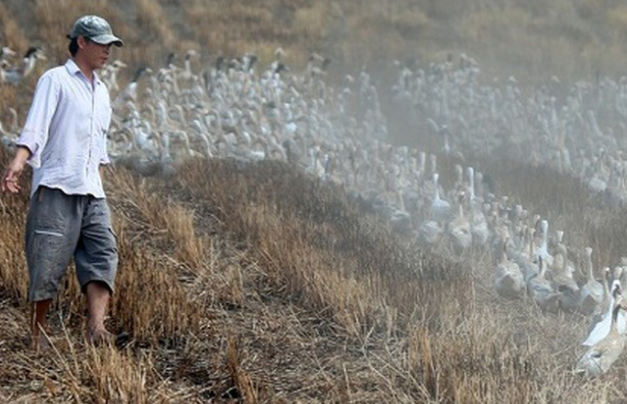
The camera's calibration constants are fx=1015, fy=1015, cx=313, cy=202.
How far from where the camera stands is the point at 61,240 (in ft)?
16.8

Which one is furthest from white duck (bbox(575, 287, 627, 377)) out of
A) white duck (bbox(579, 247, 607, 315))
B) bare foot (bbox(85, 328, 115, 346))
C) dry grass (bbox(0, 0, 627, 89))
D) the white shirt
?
dry grass (bbox(0, 0, 627, 89))

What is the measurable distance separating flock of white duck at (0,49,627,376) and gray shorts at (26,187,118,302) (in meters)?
2.69

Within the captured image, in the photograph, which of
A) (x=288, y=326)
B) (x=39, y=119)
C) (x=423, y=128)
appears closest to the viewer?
(x=39, y=119)

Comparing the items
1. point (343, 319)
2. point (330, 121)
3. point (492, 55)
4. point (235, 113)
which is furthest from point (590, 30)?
point (343, 319)

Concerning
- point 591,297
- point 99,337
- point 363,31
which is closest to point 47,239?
point 99,337

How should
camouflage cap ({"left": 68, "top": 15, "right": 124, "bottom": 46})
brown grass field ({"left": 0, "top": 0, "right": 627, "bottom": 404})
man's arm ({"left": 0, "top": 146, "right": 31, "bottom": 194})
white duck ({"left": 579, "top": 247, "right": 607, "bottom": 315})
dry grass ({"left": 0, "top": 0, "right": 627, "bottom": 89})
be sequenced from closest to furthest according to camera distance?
1. man's arm ({"left": 0, "top": 146, "right": 31, "bottom": 194})
2. brown grass field ({"left": 0, "top": 0, "right": 627, "bottom": 404})
3. camouflage cap ({"left": 68, "top": 15, "right": 124, "bottom": 46})
4. white duck ({"left": 579, "top": 247, "right": 607, "bottom": 315})
5. dry grass ({"left": 0, "top": 0, "right": 627, "bottom": 89})

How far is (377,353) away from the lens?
5855mm

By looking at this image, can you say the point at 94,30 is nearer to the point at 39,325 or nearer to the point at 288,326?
the point at 39,325

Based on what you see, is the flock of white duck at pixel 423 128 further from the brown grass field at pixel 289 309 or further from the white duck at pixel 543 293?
the brown grass field at pixel 289 309

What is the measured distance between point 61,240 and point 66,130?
0.55 m

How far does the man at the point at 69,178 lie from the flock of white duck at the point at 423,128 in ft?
9.08

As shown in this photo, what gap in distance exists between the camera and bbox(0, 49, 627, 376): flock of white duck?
812 cm

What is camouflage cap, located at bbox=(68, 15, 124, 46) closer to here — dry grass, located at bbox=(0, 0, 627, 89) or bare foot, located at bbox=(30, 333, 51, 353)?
bare foot, located at bbox=(30, 333, 51, 353)

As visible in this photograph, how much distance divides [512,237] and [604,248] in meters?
0.85
